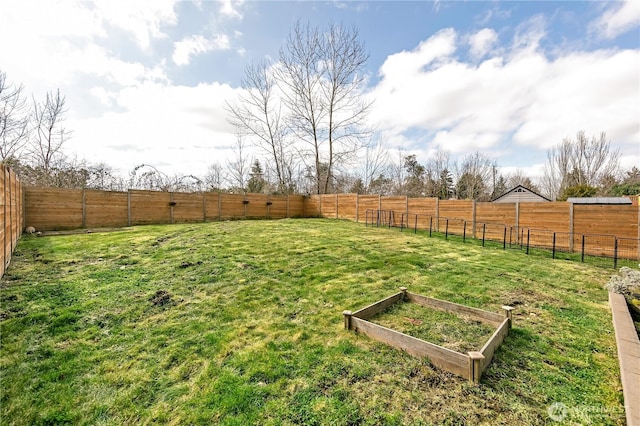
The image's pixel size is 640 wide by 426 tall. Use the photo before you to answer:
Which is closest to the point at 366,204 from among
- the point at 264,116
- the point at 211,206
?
the point at 211,206

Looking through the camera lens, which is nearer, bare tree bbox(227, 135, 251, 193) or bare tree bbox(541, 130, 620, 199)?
bare tree bbox(541, 130, 620, 199)

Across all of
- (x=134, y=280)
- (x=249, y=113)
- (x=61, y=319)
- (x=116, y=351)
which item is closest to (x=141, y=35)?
(x=134, y=280)

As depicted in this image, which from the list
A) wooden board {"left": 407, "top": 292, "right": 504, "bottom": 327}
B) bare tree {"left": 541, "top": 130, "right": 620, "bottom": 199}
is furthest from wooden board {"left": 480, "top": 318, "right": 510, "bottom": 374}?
bare tree {"left": 541, "top": 130, "right": 620, "bottom": 199}

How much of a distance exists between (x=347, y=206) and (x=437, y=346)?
41.4 ft

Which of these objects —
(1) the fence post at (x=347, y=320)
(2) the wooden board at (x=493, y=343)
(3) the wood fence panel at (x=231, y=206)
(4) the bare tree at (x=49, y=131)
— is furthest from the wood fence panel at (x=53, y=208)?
(2) the wooden board at (x=493, y=343)

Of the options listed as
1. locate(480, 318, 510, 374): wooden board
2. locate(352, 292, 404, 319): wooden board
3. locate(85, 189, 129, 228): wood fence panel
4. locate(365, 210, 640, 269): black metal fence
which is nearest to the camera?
locate(480, 318, 510, 374): wooden board

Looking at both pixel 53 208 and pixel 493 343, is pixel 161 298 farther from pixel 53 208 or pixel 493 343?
pixel 53 208

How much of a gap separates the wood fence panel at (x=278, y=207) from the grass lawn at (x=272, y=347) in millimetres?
10416

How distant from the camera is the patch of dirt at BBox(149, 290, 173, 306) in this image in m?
3.70

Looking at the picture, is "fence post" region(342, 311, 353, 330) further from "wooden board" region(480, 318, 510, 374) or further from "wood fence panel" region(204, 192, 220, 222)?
"wood fence panel" region(204, 192, 220, 222)

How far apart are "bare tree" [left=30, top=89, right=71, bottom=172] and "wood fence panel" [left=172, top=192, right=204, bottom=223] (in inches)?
281

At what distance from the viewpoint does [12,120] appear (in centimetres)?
1185

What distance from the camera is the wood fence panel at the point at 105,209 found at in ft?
32.8

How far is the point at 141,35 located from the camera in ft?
26.7
